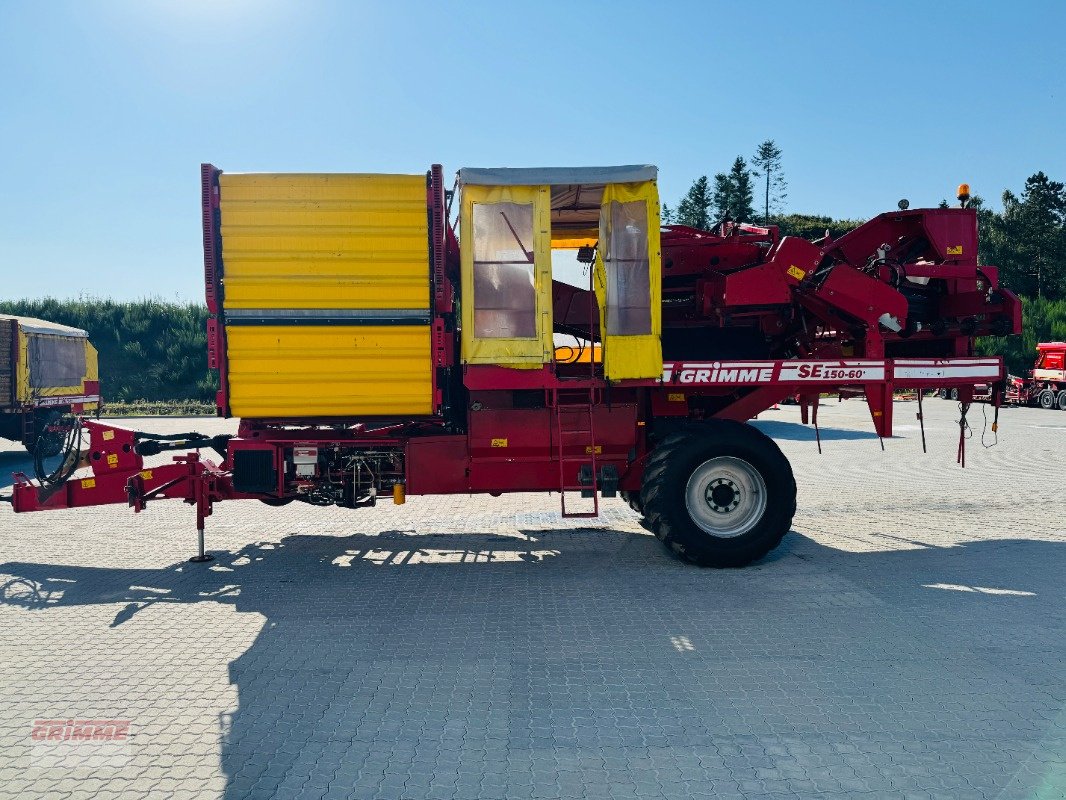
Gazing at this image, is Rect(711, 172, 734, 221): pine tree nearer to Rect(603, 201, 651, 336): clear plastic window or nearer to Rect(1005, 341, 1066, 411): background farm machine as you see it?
Rect(1005, 341, 1066, 411): background farm machine

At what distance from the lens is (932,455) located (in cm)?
1408

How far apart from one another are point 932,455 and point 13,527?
15423 mm

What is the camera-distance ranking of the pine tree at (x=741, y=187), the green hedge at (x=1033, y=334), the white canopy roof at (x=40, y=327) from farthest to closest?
the pine tree at (x=741, y=187), the green hedge at (x=1033, y=334), the white canopy roof at (x=40, y=327)

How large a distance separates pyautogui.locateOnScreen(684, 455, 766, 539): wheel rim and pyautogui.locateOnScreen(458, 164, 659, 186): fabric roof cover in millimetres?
2778

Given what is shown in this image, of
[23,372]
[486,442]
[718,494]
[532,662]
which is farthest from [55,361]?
[532,662]

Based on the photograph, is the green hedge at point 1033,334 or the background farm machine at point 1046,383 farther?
the green hedge at point 1033,334

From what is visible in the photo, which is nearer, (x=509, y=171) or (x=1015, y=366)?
(x=509, y=171)

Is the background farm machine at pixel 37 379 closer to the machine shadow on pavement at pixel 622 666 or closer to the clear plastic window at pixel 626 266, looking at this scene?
the machine shadow on pavement at pixel 622 666

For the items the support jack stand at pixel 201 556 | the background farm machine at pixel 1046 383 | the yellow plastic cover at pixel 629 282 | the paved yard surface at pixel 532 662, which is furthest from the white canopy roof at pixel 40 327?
the background farm machine at pixel 1046 383

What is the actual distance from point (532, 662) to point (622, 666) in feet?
1.88

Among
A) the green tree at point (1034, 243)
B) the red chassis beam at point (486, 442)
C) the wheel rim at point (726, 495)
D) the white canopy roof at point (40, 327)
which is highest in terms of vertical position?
the green tree at point (1034, 243)

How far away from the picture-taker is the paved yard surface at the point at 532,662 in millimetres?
3312

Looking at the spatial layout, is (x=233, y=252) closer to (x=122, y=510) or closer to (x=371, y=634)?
(x=371, y=634)

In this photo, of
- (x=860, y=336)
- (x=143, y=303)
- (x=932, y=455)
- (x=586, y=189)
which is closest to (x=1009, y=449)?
(x=932, y=455)
